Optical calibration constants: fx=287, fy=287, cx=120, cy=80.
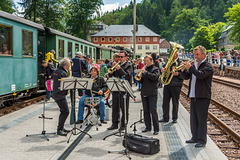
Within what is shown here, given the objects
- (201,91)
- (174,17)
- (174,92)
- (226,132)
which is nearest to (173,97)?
(174,92)

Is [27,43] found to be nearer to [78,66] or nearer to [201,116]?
[78,66]

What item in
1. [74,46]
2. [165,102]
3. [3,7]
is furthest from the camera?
[3,7]

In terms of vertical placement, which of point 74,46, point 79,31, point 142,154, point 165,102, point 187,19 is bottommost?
point 142,154

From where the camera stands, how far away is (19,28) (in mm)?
10156

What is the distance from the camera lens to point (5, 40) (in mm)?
9234

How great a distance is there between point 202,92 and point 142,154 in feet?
5.97

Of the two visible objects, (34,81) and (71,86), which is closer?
(71,86)

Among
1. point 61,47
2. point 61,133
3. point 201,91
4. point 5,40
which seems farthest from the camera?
point 61,47

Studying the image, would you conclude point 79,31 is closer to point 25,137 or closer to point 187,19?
point 25,137

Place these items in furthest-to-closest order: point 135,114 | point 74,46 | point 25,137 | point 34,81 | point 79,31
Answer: point 79,31 → point 74,46 → point 34,81 → point 135,114 → point 25,137

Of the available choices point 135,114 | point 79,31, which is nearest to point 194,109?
point 135,114

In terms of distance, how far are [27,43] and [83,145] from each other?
20.3ft

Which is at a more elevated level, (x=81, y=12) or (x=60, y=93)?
(x=81, y=12)

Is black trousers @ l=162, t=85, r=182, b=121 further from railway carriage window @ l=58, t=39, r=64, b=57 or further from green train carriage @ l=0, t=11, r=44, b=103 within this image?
railway carriage window @ l=58, t=39, r=64, b=57
